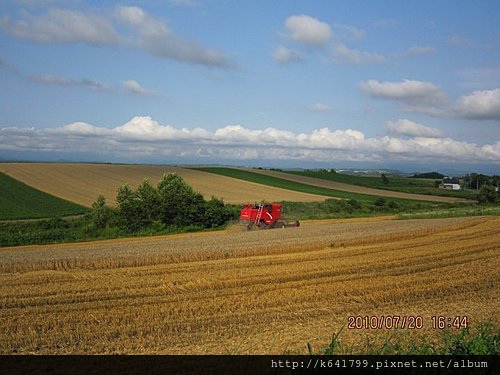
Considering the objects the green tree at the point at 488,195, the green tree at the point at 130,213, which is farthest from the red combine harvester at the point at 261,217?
the green tree at the point at 488,195

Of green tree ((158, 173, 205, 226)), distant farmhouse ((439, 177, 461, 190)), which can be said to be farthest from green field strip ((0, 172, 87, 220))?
distant farmhouse ((439, 177, 461, 190))

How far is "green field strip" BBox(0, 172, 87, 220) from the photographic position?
164ft

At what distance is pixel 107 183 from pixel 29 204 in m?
21.4

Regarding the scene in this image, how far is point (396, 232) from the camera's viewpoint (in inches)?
1147

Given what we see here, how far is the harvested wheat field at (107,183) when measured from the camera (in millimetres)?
67062

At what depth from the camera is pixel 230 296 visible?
43.4ft

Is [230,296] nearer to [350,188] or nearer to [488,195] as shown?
[488,195]

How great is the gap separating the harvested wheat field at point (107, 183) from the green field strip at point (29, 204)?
1.88 meters

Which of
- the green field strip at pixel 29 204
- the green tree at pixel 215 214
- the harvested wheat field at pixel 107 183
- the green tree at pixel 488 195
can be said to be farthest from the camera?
the green tree at pixel 488 195

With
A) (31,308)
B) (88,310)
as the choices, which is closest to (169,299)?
(88,310)

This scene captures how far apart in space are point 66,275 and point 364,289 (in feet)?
31.4

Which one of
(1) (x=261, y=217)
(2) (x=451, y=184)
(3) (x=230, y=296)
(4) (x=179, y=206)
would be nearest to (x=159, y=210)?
(4) (x=179, y=206)

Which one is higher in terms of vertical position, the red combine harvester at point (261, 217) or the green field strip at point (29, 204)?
the red combine harvester at point (261, 217)

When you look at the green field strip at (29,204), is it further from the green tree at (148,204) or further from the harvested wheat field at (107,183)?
the green tree at (148,204)
